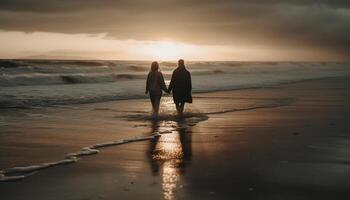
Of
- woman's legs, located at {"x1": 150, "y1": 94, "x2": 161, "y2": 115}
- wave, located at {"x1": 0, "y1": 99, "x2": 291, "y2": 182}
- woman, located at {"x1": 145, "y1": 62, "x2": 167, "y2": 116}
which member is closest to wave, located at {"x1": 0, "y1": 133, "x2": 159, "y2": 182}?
wave, located at {"x1": 0, "y1": 99, "x2": 291, "y2": 182}

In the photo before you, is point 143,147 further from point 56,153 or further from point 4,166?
point 4,166

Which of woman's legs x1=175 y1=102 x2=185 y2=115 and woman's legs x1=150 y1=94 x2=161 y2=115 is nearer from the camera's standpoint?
woman's legs x1=150 y1=94 x2=161 y2=115

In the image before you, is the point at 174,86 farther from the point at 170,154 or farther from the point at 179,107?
the point at 170,154

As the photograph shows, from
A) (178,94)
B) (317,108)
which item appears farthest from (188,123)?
(317,108)

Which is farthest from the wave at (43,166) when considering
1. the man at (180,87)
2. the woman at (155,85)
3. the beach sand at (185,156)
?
the man at (180,87)

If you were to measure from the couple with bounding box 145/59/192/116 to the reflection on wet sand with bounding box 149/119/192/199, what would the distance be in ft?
9.16

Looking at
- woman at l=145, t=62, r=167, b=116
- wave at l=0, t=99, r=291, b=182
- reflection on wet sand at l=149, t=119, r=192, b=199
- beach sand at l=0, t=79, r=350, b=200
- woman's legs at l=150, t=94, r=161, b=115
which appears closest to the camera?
beach sand at l=0, t=79, r=350, b=200

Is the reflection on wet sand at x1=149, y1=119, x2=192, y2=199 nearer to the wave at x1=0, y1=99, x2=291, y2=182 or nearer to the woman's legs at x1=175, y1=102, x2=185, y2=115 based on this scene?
the wave at x1=0, y1=99, x2=291, y2=182

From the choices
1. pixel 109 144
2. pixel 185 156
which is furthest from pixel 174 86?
pixel 185 156

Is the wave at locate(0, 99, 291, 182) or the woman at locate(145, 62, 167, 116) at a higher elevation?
the woman at locate(145, 62, 167, 116)

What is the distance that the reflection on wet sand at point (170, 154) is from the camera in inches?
280

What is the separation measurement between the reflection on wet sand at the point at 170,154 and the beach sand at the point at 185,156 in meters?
0.01

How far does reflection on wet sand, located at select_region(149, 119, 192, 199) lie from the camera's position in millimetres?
7105

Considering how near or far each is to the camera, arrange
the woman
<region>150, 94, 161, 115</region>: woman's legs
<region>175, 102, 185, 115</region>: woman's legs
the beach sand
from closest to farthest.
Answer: the beach sand, <region>150, 94, 161, 115</region>: woman's legs, the woman, <region>175, 102, 185, 115</region>: woman's legs
